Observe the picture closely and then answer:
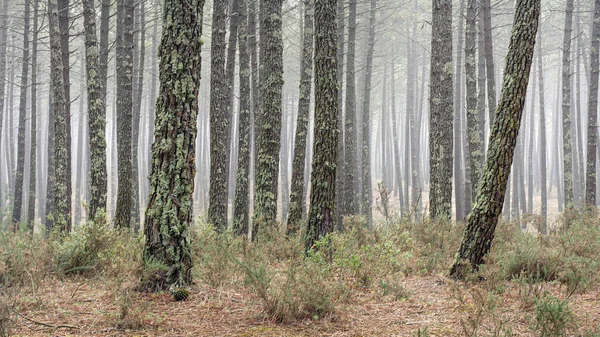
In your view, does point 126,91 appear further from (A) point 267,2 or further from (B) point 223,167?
(A) point 267,2

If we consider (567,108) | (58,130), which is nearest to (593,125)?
(567,108)

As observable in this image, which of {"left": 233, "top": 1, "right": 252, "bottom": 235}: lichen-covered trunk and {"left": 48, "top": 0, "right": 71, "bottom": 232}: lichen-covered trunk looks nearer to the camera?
{"left": 48, "top": 0, "right": 71, "bottom": 232}: lichen-covered trunk

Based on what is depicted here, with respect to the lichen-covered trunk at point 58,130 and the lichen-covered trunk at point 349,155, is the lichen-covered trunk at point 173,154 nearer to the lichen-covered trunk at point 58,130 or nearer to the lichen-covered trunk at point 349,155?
the lichen-covered trunk at point 58,130

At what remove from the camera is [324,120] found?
7.00 metres

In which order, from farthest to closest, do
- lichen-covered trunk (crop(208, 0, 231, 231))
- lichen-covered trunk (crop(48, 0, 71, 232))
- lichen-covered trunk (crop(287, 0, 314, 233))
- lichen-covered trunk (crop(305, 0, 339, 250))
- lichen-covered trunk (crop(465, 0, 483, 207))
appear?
1. lichen-covered trunk (crop(465, 0, 483, 207))
2. lichen-covered trunk (crop(48, 0, 71, 232))
3. lichen-covered trunk (crop(208, 0, 231, 231))
4. lichen-covered trunk (crop(287, 0, 314, 233))
5. lichen-covered trunk (crop(305, 0, 339, 250))

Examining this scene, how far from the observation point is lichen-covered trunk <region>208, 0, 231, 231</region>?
10.2m

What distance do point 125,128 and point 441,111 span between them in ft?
23.2

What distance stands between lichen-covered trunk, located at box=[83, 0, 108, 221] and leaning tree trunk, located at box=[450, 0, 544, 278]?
22.6 ft

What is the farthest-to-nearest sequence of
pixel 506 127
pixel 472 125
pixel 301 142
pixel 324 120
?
pixel 472 125
pixel 301 142
pixel 324 120
pixel 506 127

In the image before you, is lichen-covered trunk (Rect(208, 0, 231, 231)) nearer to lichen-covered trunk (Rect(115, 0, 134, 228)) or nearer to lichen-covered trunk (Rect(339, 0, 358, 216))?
lichen-covered trunk (Rect(115, 0, 134, 228))

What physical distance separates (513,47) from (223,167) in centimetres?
622

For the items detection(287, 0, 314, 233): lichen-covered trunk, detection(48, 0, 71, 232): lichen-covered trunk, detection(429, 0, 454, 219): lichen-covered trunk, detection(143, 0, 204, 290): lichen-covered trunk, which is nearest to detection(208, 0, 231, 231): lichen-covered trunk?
detection(287, 0, 314, 233): lichen-covered trunk

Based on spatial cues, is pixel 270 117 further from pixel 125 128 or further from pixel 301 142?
pixel 125 128

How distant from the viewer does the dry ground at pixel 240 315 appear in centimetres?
418
